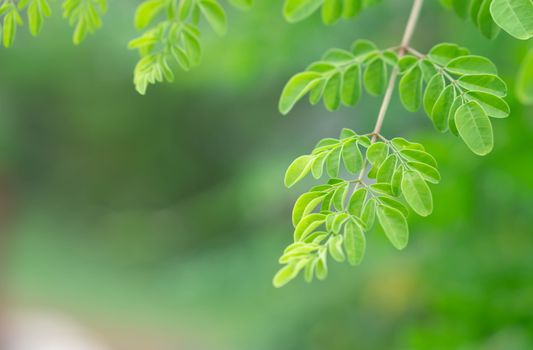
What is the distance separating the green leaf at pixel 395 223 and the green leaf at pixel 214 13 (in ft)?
1.30

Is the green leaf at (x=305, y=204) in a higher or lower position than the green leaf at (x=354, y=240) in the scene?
higher

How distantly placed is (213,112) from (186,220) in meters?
2.42

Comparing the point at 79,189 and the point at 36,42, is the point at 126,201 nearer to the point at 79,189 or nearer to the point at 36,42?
the point at 79,189

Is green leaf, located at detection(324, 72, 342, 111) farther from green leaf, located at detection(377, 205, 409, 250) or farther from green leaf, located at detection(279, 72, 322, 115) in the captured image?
green leaf, located at detection(377, 205, 409, 250)

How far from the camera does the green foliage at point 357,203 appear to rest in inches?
26.6

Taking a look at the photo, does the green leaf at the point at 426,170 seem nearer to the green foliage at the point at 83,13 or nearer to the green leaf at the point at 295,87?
the green leaf at the point at 295,87

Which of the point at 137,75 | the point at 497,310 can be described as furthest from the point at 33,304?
the point at 137,75

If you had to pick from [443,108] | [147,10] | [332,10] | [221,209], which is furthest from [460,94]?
[221,209]

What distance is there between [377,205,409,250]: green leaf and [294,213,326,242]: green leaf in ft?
0.20

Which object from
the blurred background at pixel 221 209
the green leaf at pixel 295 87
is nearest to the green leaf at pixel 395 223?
the green leaf at pixel 295 87

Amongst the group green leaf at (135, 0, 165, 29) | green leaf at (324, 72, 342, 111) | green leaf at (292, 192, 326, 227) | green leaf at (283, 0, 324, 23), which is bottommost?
green leaf at (292, 192, 326, 227)

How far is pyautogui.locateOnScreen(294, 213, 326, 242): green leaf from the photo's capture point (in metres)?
0.67

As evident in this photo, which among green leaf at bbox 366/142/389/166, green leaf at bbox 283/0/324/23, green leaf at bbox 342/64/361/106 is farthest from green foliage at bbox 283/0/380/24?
green leaf at bbox 366/142/389/166

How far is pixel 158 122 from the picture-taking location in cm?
1100
